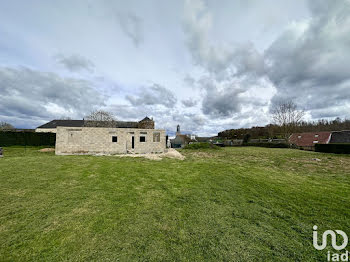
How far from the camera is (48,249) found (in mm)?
2598

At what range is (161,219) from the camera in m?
3.74

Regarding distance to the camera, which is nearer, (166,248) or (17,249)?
(17,249)

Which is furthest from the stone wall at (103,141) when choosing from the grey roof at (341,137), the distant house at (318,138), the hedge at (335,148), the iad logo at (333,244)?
the grey roof at (341,137)

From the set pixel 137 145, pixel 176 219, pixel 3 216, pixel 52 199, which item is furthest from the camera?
pixel 137 145

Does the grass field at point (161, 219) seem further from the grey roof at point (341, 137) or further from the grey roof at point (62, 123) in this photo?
the grey roof at point (62, 123)

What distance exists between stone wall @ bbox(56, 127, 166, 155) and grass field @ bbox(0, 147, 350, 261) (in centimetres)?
881

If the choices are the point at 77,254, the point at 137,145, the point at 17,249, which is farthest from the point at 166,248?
the point at 137,145

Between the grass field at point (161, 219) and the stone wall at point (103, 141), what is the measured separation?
881cm

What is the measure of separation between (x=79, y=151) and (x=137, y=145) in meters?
6.24

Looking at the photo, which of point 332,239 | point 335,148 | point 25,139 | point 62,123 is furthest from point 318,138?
point 62,123

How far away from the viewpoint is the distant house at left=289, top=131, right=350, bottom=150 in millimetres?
25823

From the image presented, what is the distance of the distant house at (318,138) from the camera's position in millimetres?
25823

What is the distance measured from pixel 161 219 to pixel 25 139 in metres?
29.8

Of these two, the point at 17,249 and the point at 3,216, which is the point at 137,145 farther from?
the point at 17,249
